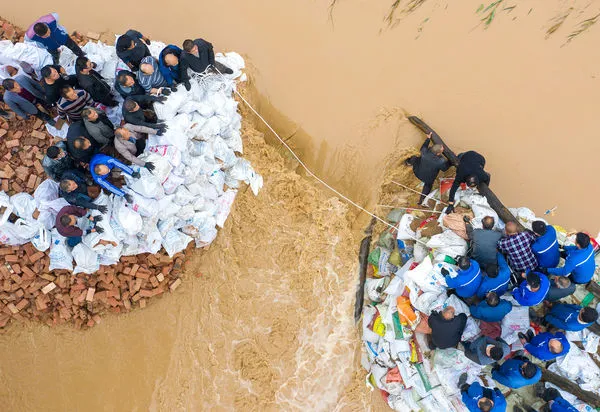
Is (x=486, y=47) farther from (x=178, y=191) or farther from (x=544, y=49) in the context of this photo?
(x=178, y=191)

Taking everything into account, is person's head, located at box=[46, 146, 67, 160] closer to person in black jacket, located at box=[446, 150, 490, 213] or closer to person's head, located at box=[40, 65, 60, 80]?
person's head, located at box=[40, 65, 60, 80]

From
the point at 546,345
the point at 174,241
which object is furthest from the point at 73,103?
the point at 546,345

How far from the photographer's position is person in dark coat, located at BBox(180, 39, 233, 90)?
3.74 meters

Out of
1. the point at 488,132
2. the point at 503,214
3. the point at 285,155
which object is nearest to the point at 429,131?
the point at 488,132

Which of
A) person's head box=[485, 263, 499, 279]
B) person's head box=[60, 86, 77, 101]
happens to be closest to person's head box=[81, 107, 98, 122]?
person's head box=[60, 86, 77, 101]

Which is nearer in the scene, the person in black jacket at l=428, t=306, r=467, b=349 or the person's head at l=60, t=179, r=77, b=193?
the person's head at l=60, t=179, r=77, b=193

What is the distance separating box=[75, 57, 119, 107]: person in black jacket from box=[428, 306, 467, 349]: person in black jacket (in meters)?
3.42

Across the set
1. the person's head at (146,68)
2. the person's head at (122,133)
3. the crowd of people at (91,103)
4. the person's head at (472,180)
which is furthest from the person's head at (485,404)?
the person's head at (146,68)

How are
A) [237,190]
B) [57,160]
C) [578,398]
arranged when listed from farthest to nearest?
1. [237,190]
2. [578,398]
3. [57,160]

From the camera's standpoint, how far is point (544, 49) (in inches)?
182

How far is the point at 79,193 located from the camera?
3.67 meters

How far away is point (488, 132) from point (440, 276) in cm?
179

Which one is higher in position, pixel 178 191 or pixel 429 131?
pixel 429 131

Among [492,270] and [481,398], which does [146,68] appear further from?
[481,398]
